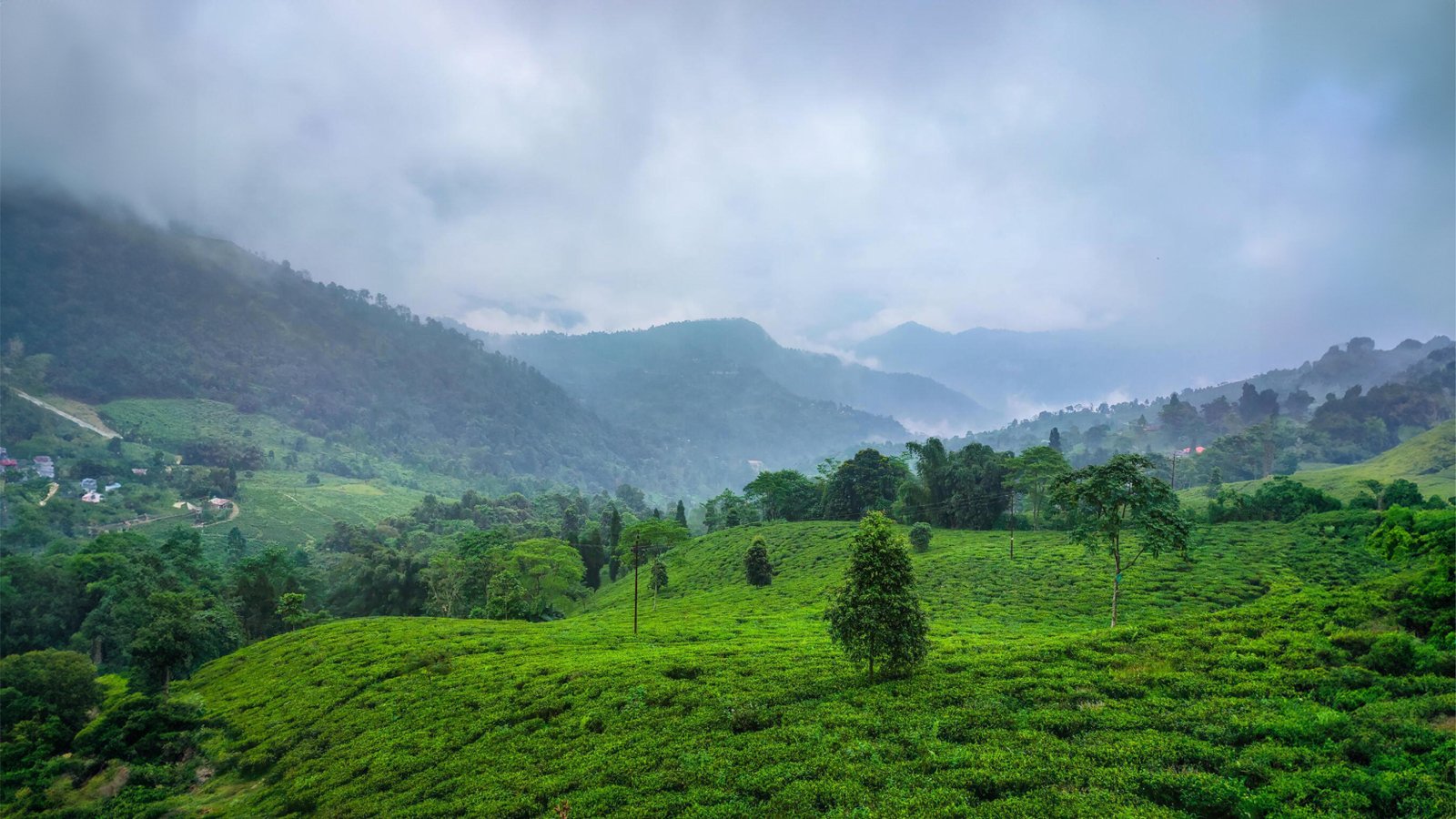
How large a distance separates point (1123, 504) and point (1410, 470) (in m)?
134

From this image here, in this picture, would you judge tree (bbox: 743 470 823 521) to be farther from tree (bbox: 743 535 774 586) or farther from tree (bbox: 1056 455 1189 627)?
tree (bbox: 1056 455 1189 627)

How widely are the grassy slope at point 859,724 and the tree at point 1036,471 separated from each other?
109 ft

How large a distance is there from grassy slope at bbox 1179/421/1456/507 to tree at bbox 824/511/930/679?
289 ft

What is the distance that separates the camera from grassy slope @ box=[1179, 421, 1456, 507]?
3425 inches

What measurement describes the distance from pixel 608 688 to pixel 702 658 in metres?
4.77

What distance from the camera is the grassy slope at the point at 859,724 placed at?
12.1m

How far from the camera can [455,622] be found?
44844mm

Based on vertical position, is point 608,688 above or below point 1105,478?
below

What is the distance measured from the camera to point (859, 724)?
1622 cm

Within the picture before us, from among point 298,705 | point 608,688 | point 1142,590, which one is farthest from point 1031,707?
point 298,705

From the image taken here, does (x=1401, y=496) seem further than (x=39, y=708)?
Yes

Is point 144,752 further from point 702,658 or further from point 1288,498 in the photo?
point 1288,498

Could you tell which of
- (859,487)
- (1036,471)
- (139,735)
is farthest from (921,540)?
(139,735)

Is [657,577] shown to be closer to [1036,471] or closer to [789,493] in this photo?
[789,493]
